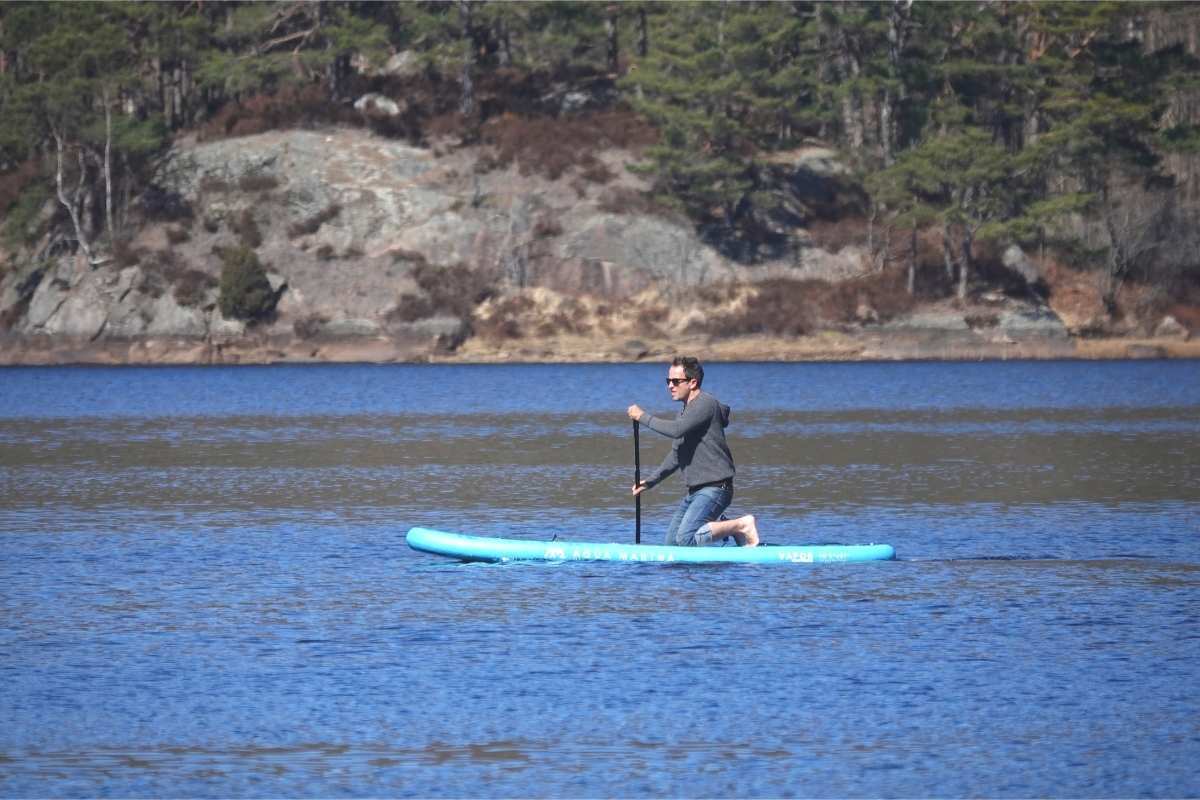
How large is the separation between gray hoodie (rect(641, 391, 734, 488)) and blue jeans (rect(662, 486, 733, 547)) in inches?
6.3

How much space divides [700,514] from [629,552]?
41.1 inches

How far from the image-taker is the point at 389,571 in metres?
19.6

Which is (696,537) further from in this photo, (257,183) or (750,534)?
(257,183)

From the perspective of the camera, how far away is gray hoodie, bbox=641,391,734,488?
18203mm

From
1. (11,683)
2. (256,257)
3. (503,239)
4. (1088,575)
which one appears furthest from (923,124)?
(11,683)

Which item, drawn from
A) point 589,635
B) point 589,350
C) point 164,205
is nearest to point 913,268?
point 589,350

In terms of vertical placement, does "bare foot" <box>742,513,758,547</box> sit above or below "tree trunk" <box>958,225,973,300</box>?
below

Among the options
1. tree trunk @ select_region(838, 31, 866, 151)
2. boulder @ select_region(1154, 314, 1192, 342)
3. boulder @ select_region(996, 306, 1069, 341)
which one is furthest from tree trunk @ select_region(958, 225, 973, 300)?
tree trunk @ select_region(838, 31, 866, 151)

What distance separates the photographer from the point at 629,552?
19.3m

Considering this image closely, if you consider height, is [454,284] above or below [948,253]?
below

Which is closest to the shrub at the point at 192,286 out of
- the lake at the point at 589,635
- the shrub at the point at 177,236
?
the shrub at the point at 177,236

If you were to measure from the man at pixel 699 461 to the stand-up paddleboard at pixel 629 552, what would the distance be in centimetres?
18

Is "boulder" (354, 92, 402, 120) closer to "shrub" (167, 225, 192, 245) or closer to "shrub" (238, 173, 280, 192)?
"shrub" (238, 173, 280, 192)

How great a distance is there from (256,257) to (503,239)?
12.4 meters
